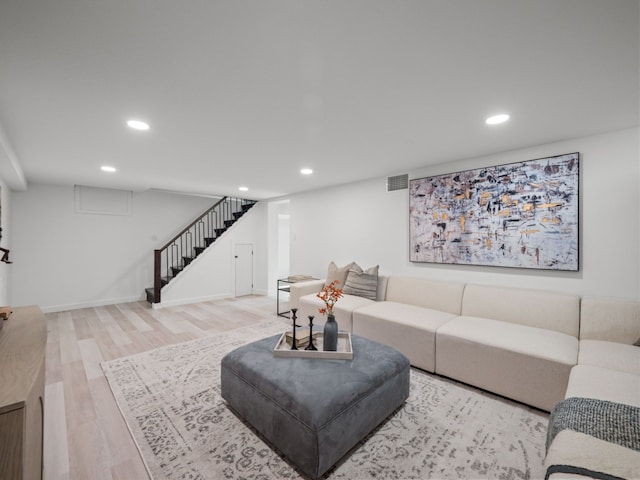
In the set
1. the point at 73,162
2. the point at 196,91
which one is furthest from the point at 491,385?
the point at 73,162

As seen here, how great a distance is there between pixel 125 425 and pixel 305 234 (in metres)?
4.12

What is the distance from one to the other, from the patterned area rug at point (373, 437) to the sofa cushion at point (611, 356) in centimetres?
57

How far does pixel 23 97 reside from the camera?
1.90 metres

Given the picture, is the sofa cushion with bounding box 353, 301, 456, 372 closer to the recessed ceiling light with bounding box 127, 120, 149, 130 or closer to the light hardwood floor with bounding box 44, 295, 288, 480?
the light hardwood floor with bounding box 44, 295, 288, 480

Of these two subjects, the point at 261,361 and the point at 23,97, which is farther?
the point at 261,361

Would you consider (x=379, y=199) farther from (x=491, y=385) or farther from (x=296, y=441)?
(x=296, y=441)

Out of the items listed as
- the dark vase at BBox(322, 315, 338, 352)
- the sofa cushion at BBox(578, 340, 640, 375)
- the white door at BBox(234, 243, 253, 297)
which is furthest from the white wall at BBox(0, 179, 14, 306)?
the sofa cushion at BBox(578, 340, 640, 375)

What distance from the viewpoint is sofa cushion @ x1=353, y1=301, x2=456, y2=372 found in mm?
2826

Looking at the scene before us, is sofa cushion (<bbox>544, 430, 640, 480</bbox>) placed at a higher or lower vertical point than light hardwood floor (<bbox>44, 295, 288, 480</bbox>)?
higher

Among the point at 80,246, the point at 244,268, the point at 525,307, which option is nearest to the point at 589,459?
the point at 525,307

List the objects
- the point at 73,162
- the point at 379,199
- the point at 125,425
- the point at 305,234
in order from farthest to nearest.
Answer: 1. the point at 305,234
2. the point at 379,199
3. the point at 73,162
4. the point at 125,425

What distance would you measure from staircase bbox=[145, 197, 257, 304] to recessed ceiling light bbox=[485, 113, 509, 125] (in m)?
5.61

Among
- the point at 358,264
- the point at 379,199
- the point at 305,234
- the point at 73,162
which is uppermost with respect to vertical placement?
the point at 73,162

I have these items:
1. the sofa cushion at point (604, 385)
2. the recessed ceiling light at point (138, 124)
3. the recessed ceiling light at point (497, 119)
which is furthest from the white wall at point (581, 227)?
the recessed ceiling light at point (138, 124)
